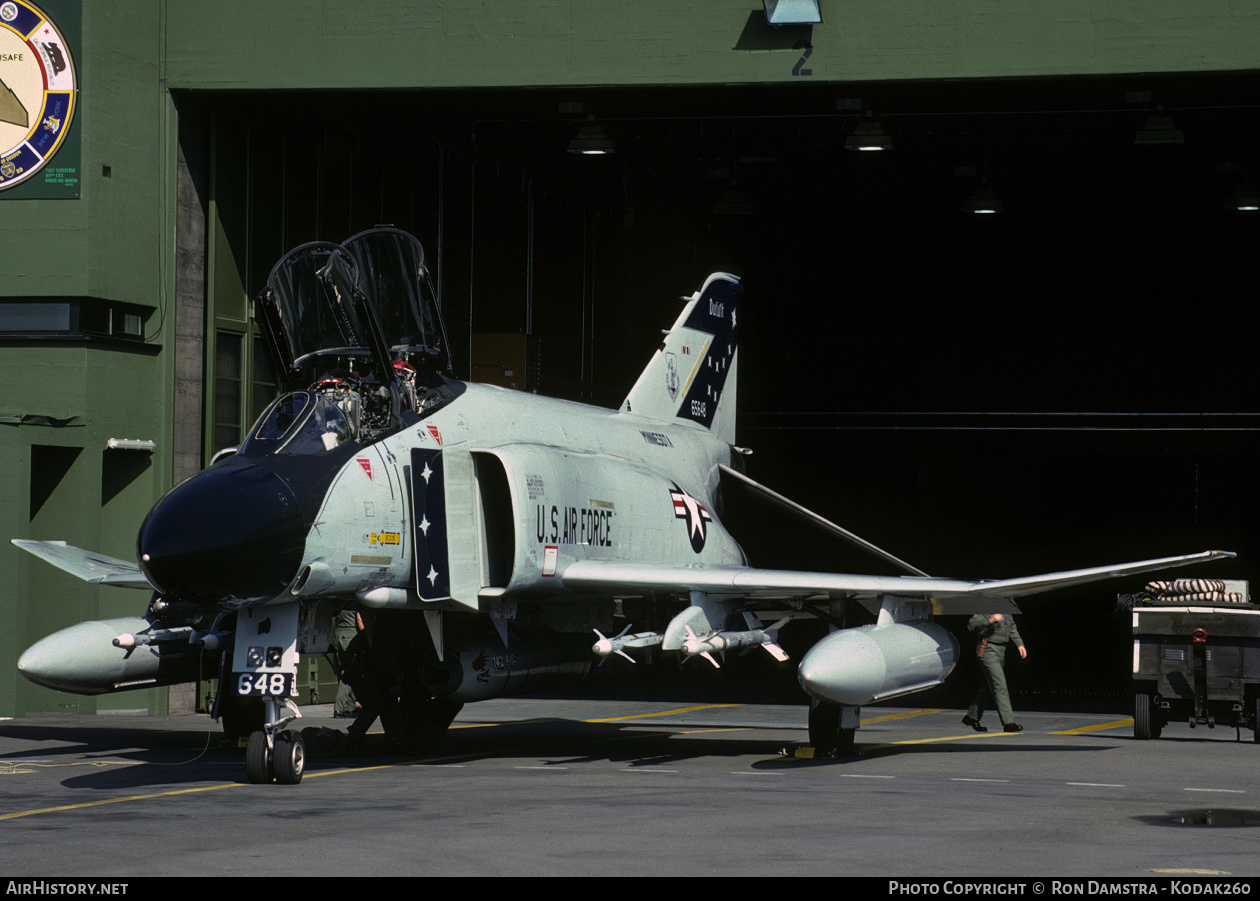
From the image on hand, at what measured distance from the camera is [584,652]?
50.4 feet

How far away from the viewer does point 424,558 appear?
1236 cm

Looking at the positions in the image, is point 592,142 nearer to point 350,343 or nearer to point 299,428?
point 350,343

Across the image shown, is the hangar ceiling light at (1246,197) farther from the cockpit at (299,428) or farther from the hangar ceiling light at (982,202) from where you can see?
the cockpit at (299,428)

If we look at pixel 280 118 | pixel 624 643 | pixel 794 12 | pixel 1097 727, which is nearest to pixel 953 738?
pixel 1097 727

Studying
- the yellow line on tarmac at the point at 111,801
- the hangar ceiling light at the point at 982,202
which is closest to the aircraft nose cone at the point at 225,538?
the yellow line on tarmac at the point at 111,801

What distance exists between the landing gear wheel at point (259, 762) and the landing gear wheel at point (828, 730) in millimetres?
5069

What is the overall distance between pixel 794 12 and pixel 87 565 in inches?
365

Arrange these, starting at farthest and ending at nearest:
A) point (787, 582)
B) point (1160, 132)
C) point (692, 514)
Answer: point (1160, 132) → point (692, 514) → point (787, 582)

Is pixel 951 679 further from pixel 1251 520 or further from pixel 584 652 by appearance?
pixel 584 652

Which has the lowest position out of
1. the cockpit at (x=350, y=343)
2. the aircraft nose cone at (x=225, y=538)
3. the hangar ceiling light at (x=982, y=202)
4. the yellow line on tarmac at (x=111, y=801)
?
the yellow line on tarmac at (x=111, y=801)

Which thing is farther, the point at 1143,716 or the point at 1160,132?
the point at 1160,132

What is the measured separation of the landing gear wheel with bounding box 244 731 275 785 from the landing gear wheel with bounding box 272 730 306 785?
0.17ft

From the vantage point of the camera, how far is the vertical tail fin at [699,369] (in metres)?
17.5

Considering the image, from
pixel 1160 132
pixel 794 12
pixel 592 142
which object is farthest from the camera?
pixel 592 142
